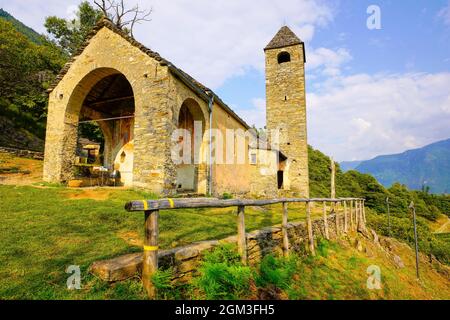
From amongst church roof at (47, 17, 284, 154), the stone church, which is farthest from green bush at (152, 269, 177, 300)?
church roof at (47, 17, 284, 154)

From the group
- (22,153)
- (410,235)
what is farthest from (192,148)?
(410,235)

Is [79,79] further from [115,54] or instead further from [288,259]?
[288,259]

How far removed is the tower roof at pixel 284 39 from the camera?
20.7 metres

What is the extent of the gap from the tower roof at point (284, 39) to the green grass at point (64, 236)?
18032 mm

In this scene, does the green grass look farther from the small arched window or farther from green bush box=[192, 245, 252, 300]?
the small arched window

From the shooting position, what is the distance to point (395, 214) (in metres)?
31.0

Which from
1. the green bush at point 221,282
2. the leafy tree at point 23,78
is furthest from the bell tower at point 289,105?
the leafy tree at point 23,78

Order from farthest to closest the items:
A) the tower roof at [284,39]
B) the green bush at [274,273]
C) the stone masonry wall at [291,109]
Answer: the tower roof at [284,39] < the stone masonry wall at [291,109] < the green bush at [274,273]

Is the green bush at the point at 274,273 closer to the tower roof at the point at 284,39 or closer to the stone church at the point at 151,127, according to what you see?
the stone church at the point at 151,127

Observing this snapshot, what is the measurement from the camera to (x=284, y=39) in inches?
839

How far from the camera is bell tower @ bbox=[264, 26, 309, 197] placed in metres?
19.4

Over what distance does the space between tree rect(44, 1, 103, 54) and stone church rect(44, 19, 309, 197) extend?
17851 mm

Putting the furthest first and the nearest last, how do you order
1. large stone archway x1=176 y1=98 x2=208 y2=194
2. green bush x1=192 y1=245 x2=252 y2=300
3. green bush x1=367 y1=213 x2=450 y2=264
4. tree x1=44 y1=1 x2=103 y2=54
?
tree x1=44 y1=1 x2=103 y2=54 < green bush x1=367 y1=213 x2=450 y2=264 < large stone archway x1=176 y1=98 x2=208 y2=194 < green bush x1=192 y1=245 x2=252 y2=300

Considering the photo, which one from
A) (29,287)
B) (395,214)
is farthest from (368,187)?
(29,287)
